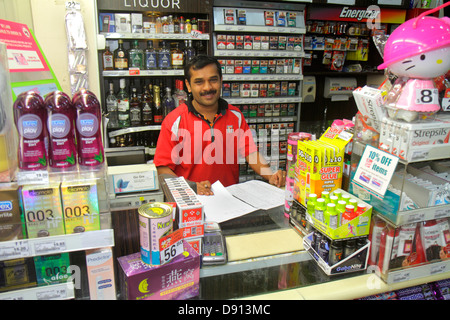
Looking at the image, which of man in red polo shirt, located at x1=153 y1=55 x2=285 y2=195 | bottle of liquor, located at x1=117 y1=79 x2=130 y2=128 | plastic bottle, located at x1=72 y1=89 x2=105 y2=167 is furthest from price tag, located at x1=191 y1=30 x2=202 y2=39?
A: plastic bottle, located at x1=72 y1=89 x2=105 y2=167

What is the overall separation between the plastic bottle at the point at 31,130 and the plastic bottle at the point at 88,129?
9 centimetres

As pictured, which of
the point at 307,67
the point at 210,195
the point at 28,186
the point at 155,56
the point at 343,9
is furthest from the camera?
the point at 307,67

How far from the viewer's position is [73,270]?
1.05m

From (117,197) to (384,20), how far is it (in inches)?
183

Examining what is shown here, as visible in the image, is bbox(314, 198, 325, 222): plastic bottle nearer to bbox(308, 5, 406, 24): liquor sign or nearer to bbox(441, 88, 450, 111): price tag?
bbox(441, 88, 450, 111): price tag

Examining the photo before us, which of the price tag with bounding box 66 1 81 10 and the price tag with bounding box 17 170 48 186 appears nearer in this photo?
the price tag with bounding box 17 170 48 186

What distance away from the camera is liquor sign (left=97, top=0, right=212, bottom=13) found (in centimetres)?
343

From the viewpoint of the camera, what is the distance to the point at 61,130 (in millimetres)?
1016

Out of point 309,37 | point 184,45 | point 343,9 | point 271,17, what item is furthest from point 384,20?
point 184,45

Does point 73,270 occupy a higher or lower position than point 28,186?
lower

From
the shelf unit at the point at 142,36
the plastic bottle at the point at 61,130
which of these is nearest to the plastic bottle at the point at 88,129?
the plastic bottle at the point at 61,130

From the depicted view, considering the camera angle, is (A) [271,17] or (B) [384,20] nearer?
(A) [271,17]

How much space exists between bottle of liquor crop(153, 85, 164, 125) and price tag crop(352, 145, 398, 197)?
2.72 meters

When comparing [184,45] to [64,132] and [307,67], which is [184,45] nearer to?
[307,67]
